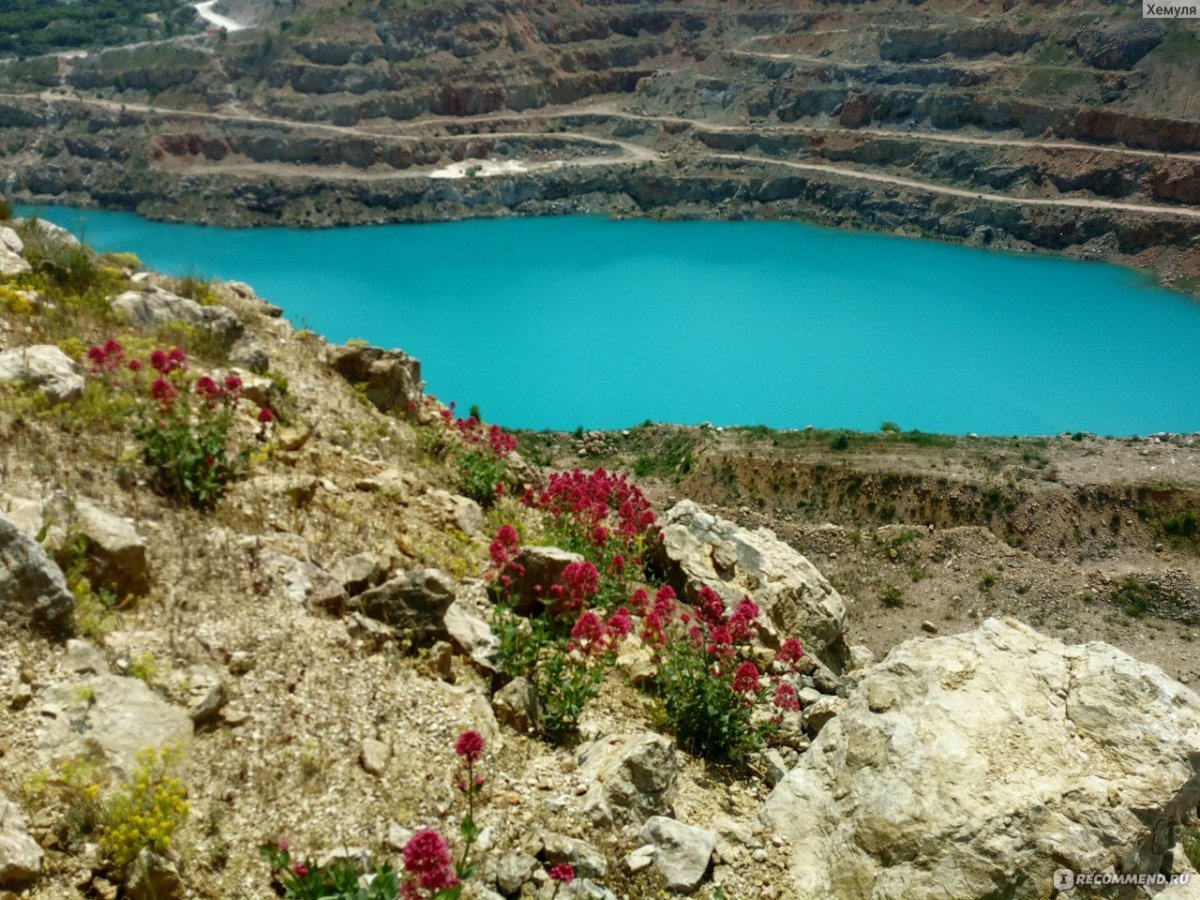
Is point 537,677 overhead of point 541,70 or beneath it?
beneath

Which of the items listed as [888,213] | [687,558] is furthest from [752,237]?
[687,558]

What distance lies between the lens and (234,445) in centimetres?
741

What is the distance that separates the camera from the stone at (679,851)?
4.64m

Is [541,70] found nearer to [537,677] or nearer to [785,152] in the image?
[785,152]

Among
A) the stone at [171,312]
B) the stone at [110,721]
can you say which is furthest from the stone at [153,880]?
the stone at [171,312]

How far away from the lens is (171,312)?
30.7 feet

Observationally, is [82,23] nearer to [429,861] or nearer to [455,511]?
[455,511]

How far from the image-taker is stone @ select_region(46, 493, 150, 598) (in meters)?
5.20

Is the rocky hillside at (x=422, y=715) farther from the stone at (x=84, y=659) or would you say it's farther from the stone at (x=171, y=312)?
the stone at (x=171, y=312)

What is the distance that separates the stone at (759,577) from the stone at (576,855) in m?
4.55

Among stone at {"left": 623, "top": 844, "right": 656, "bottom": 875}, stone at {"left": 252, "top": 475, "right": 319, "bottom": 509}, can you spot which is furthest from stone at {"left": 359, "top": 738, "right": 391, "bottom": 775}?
stone at {"left": 252, "top": 475, "right": 319, "bottom": 509}

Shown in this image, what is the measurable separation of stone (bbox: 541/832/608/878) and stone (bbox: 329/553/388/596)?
2.26 metres

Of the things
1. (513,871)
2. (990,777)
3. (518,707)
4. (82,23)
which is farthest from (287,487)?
(82,23)

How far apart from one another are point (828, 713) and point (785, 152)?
5851 cm
